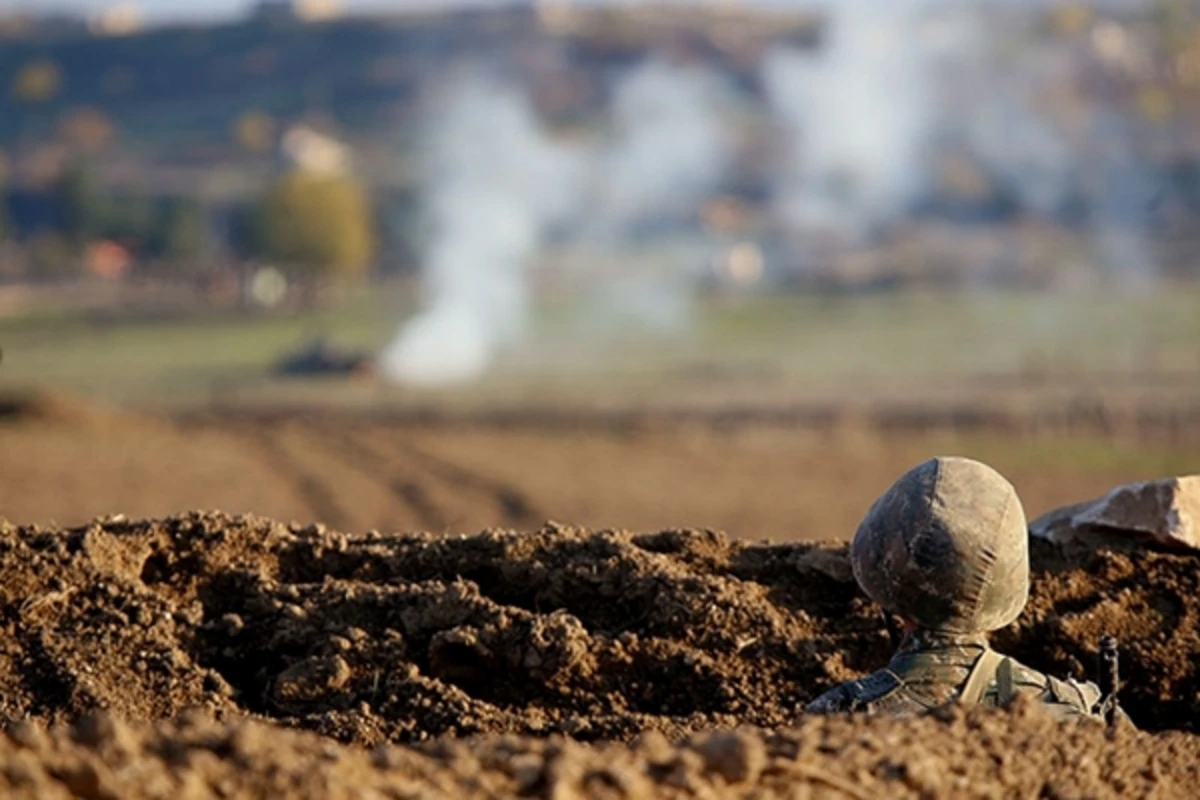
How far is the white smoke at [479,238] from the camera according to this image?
49.0 m

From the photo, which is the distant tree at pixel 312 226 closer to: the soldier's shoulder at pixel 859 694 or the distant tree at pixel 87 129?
the distant tree at pixel 87 129

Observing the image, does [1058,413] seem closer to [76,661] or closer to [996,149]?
[76,661]

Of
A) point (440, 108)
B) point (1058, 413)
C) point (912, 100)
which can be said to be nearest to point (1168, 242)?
point (912, 100)

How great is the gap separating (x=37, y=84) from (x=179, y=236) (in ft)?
178

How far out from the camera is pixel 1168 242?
235ft

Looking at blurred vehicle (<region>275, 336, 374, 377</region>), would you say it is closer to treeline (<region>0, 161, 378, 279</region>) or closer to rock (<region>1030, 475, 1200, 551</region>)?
treeline (<region>0, 161, 378, 279</region>)

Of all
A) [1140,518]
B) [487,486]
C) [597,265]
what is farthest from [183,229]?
[1140,518]

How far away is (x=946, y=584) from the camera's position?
5.37 meters

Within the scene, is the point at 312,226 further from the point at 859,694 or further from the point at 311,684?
the point at 859,694

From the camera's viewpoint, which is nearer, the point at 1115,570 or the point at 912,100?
the point at 1115,570

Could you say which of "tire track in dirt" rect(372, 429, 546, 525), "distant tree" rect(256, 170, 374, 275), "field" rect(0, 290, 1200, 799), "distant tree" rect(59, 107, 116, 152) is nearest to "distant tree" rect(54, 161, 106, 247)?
"distant tree" rect(256, 170, 374, 275)

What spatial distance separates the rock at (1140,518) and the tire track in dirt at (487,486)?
46.8 feet

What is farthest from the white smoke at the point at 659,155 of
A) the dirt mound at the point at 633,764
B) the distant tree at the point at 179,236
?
the dirt mound at the point at 633,764

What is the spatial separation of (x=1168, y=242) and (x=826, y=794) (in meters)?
70.0
